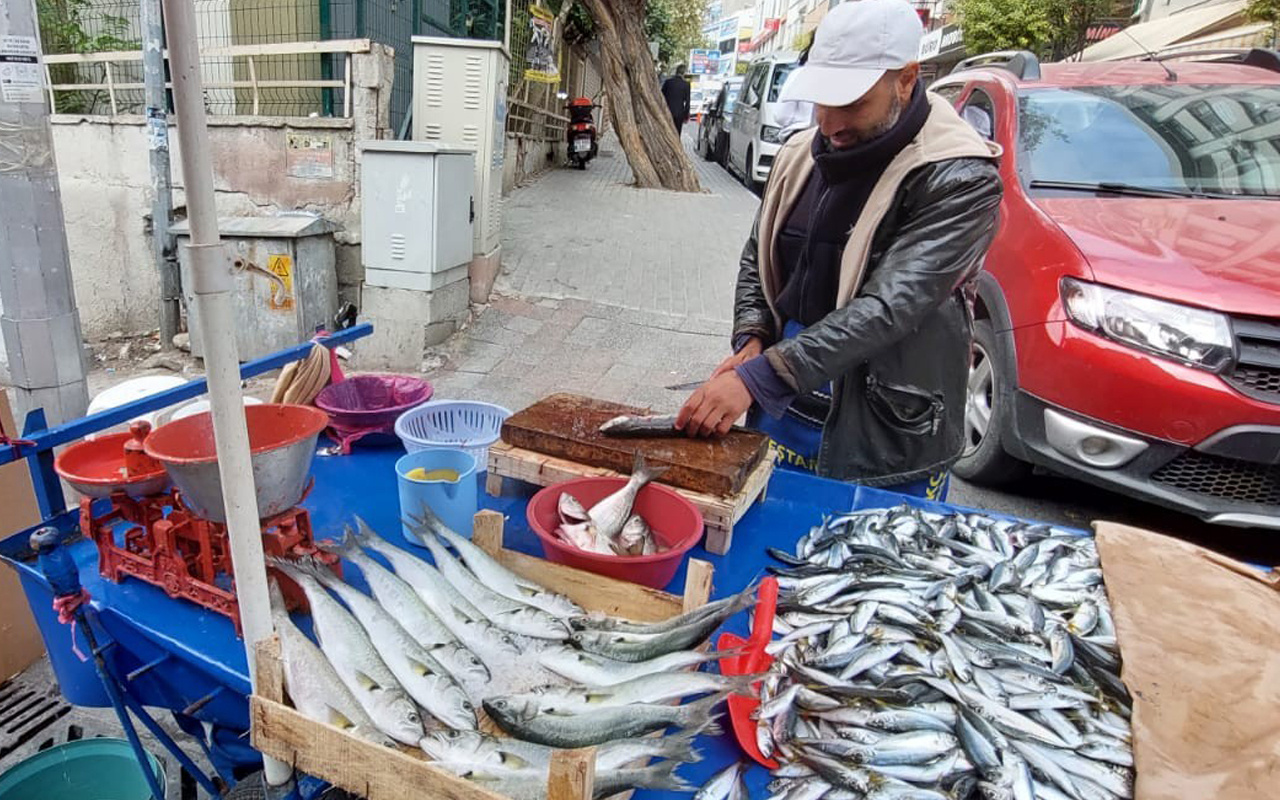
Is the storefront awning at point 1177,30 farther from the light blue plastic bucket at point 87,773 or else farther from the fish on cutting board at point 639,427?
the light blue plastic bucket at point 87,773

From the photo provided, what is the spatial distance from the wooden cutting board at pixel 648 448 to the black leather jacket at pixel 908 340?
0.29 metres

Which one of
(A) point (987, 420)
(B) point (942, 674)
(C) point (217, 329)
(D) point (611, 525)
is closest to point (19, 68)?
(C) point (217, 329)

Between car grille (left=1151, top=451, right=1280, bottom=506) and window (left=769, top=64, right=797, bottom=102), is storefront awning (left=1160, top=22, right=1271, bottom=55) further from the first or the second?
car grille (left=1151, top=451, right=1280, bottom=506)

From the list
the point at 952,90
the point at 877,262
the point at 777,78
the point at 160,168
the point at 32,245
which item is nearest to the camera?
the point at 877,262

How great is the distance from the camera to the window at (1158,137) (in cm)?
452

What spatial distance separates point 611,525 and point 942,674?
855 mm

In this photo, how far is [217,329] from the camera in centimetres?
125

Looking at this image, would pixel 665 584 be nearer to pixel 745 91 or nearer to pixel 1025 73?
pixel 1025 73

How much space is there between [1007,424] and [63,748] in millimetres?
4487

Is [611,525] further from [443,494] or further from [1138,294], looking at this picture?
[1138,294]

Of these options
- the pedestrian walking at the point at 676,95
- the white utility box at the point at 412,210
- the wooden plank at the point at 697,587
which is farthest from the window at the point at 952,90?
the pedestrian walking at the point at 676,95

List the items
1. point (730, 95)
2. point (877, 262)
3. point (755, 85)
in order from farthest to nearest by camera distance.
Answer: point (730, 95) < point (755, 85) < point (877, 262)

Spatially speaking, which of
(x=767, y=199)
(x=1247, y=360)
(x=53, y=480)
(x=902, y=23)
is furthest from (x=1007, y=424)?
(x=53, y=480)

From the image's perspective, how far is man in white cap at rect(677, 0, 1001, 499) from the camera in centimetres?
223
